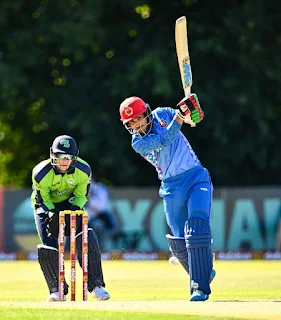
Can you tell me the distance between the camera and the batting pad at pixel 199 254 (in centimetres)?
814

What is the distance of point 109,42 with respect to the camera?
76.4 feet

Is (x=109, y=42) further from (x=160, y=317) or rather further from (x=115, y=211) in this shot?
(x=160, y=317)

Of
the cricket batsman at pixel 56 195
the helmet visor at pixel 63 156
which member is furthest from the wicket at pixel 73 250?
the helmet visor at pixel 63 156

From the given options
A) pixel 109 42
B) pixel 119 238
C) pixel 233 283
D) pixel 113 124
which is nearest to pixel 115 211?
pixel 119 238

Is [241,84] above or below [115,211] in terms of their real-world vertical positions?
above

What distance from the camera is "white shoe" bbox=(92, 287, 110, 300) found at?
9.00 metres

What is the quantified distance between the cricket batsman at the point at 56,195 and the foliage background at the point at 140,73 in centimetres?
1226

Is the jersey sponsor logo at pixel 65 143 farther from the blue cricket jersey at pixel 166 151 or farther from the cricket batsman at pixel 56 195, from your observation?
the blue cricket jersey at pixel 166 151

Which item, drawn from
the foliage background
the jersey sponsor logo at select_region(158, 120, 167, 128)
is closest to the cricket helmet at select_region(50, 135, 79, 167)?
the jersey sponsor logo at select_region(158, 120, 167, 128)

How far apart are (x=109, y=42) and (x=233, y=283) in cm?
1263

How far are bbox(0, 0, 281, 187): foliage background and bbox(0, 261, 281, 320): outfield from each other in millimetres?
5736

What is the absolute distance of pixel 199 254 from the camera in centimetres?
814

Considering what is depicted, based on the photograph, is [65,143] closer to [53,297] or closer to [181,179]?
[181,179]

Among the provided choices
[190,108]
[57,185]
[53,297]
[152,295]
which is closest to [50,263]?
[53,297]
